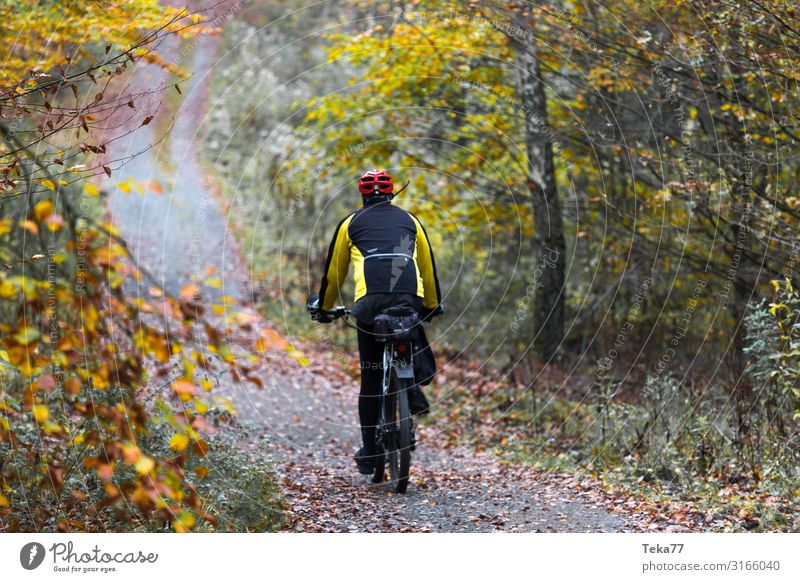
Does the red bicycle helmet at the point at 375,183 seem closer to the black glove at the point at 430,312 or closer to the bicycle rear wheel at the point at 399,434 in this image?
the black glove at the point at 430,312

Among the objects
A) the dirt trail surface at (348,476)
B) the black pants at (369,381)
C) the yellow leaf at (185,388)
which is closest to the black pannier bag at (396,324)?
the black pants at (369,381)

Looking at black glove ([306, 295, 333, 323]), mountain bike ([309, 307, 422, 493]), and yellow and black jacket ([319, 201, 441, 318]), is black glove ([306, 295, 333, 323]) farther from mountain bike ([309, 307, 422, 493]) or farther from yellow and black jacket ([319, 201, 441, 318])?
yellow and black jacket ([319, 201, 441, 318])

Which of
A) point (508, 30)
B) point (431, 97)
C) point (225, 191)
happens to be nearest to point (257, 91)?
point (225, 191)

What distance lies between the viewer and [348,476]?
8453mm

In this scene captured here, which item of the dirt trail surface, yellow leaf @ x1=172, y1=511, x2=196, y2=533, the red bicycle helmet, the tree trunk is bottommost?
yellow leaf @ x1=172, y1=511, x2=196, y2=533

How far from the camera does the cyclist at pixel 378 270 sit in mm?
7324

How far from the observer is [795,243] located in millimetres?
8969

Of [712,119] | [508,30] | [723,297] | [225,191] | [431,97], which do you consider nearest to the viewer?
[712,119]

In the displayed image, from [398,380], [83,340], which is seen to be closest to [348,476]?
[398,380]

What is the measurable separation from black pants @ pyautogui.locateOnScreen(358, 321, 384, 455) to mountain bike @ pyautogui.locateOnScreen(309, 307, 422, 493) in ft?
0.27

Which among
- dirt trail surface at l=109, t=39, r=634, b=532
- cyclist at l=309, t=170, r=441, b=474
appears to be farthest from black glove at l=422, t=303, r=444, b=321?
dirt trail surface at l=109, t=39, r=634, b=532

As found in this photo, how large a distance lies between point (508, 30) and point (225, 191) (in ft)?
42.8

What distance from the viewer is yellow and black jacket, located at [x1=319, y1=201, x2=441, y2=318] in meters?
7.33

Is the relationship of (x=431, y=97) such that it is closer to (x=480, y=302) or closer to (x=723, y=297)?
(x=480, y=302)
